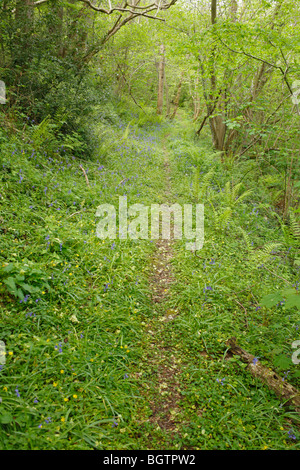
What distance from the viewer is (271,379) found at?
2.77 meters

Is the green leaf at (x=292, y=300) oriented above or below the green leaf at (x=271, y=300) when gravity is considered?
above

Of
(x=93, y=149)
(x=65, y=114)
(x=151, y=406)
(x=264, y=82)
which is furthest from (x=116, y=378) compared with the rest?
(x=264, y=82)

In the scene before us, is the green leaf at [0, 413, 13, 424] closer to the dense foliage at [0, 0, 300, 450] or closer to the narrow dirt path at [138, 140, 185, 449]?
the dense foliage at [0, 0, 300, 450]

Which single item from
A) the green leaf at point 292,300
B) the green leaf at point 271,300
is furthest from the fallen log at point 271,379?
the green leaf at point 292,300

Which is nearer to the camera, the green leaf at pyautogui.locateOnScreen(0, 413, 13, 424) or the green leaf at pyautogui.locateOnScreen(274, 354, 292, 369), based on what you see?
the green leaf at pyautogui.locateOnScreen(0, 413, 13, 424)

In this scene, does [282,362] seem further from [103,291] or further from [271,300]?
[103,291]

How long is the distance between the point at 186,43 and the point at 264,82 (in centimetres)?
281

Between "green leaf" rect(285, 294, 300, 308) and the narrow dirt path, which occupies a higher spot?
"green leaf" rect(285, 294, 300, 308)

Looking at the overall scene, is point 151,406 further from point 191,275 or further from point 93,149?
point 93,149

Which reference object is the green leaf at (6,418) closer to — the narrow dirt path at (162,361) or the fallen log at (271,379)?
the narrow dirt path at (162,361)

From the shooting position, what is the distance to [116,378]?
8.71ft

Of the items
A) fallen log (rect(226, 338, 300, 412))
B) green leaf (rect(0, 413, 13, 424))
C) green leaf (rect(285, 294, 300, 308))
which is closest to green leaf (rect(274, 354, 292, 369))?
fallen log (rect(226, 338, 300, 412))

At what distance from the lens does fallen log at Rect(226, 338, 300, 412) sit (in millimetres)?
2613

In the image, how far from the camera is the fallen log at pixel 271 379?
103 inches
